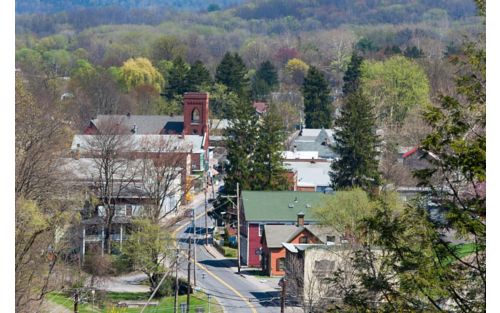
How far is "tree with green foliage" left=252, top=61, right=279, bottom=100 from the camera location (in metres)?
82.2

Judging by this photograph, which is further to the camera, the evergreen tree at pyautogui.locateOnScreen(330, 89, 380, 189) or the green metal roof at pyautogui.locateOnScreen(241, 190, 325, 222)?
the evergreen tree at pyautogui.locateOnScreen(330, 89, 380, 189)

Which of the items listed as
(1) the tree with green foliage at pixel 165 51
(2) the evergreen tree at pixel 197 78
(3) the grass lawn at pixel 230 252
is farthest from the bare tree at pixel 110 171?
(1) the tree with green foliage at pixel 165 51

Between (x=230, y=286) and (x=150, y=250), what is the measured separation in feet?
8.20

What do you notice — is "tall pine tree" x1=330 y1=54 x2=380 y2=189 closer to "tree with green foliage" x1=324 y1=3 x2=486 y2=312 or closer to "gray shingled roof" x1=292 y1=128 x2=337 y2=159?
"gray shingled roof" x1=292 y1=128 x2=337 y2=159

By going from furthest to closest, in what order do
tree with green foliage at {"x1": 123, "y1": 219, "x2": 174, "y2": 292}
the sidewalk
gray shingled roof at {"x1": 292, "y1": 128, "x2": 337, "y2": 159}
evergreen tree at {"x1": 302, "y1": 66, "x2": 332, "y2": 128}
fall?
evergreen tree at {"x1": 302, "y1": 66, "x2": 332, "y2": 128} < gray shingled roof at {"x1": 292, "y1": 128, "x2": 337, "y2": 159} < the sidewalk < tree with green foliage at {"x1": 123, "y1": 219, "x2": 174, "y2": 292}

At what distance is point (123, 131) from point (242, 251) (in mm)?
10140

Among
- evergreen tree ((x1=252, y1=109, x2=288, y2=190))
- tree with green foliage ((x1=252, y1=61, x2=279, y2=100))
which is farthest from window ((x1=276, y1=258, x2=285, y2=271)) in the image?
tree with green foliage ((x1=252, y1=61, x2=279, y2=100))

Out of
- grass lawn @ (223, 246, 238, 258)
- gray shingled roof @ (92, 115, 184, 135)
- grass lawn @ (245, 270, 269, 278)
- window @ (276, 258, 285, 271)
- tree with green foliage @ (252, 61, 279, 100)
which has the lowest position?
grass lawn @ (245, 270, 269, 278)

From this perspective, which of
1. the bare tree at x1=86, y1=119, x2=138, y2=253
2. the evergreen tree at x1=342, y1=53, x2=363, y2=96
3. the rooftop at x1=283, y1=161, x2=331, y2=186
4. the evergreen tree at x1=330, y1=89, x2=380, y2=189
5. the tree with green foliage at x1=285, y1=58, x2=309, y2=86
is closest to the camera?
the bare tree at x1=86, y1=119, x2=138, y2=253

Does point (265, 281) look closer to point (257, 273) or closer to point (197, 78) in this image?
point (257, 273)

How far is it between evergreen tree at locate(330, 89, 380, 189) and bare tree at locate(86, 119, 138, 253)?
8.29 metres

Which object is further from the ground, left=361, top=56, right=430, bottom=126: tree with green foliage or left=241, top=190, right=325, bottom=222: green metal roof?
left=361, top=56, right=430, bottom=126: tree with green foliage

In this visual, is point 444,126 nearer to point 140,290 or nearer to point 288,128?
point 140,290
